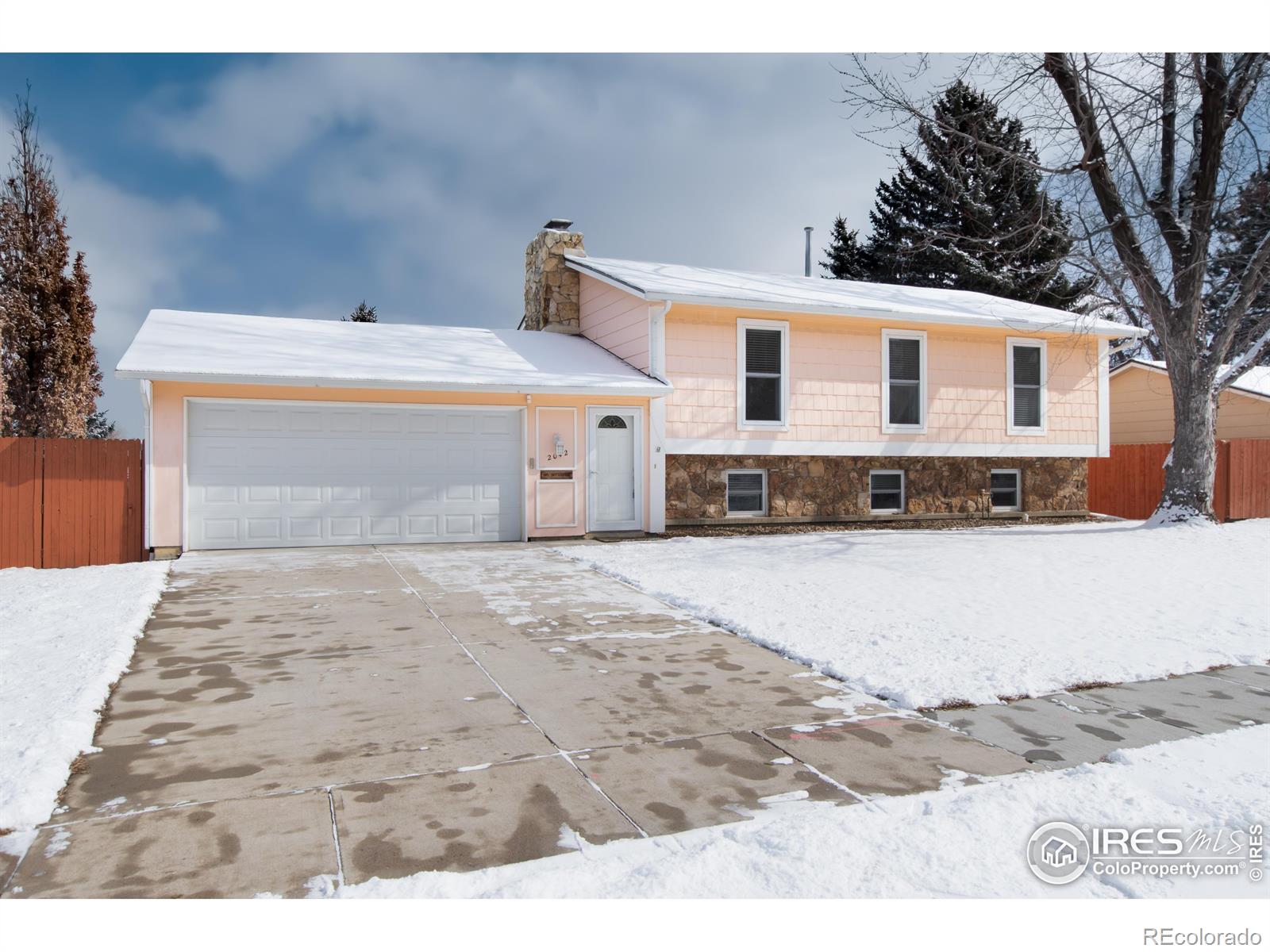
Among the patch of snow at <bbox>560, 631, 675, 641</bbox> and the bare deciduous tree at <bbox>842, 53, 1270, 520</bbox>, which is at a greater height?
the bare deciduous tree at <bbox>842, 53, 1270, 520</bbox>

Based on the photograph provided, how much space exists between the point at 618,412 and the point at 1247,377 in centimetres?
1835

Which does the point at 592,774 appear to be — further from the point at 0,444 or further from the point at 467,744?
the point at 0,444

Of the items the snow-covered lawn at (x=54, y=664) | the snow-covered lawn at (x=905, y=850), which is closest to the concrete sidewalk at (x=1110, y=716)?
the snow-covered lawn at (x=905, y=850)

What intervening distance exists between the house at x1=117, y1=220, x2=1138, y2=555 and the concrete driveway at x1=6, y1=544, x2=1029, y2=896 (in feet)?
16.9

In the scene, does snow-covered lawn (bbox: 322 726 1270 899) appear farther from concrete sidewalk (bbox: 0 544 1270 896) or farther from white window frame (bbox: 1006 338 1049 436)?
white window frame (bbox: 1006 338 1049 436)

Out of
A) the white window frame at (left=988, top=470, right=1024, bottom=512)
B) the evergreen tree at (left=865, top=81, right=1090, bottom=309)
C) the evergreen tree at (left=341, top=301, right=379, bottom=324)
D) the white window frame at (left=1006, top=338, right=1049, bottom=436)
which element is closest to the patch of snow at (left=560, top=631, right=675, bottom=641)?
the white window frame at (left=1006, top=338, right=1049, bottom=436)

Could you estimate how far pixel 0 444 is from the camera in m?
10.2

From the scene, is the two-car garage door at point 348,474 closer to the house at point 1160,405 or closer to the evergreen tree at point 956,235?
the house at point 1160,405

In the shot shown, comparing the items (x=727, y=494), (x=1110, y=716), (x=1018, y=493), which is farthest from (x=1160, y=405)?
(x=1110, y=716)

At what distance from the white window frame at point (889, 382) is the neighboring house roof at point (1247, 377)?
7569 millimetres

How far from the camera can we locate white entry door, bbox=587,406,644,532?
42.8 feet

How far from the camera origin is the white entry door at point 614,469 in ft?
42.8

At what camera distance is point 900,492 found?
602 inches

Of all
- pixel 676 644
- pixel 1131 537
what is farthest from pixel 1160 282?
pixel 676 644
